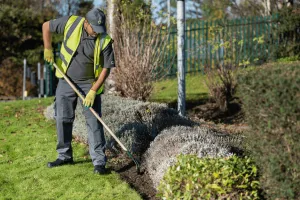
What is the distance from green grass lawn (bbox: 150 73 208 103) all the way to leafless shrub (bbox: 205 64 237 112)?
0.81 metres

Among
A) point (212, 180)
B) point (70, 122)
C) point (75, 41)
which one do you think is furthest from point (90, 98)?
point (212, 180)

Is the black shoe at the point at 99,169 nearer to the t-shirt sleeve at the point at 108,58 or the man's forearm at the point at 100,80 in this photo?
the man's forearm at the point at 100,80

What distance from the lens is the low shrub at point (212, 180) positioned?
181 inches

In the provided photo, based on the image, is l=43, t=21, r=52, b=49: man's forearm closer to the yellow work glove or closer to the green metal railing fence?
the yellow work glove

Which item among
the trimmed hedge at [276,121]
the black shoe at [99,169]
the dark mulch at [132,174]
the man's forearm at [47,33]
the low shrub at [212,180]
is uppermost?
the man's forearm at [47,33]

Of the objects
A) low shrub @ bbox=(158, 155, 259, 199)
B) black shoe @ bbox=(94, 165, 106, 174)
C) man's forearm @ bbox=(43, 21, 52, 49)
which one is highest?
man's forearm @ bbox=(43, 21, 52, 49)

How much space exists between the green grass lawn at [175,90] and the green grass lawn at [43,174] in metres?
4.58

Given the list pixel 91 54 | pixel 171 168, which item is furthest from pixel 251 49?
pixel 171 168

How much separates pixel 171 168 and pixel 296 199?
1.23 metres

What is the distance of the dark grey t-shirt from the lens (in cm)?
611

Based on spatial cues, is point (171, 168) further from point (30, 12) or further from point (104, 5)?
point (30, 12)

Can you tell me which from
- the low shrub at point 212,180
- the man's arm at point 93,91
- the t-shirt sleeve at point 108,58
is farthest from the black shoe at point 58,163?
the low shrub at point 212,180

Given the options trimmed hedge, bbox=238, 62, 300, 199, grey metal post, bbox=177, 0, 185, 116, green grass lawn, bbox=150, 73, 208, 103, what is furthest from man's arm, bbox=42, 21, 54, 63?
green grass lawn, bbox=150, 73, 208, 103

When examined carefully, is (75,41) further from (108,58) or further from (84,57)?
(108,58)
